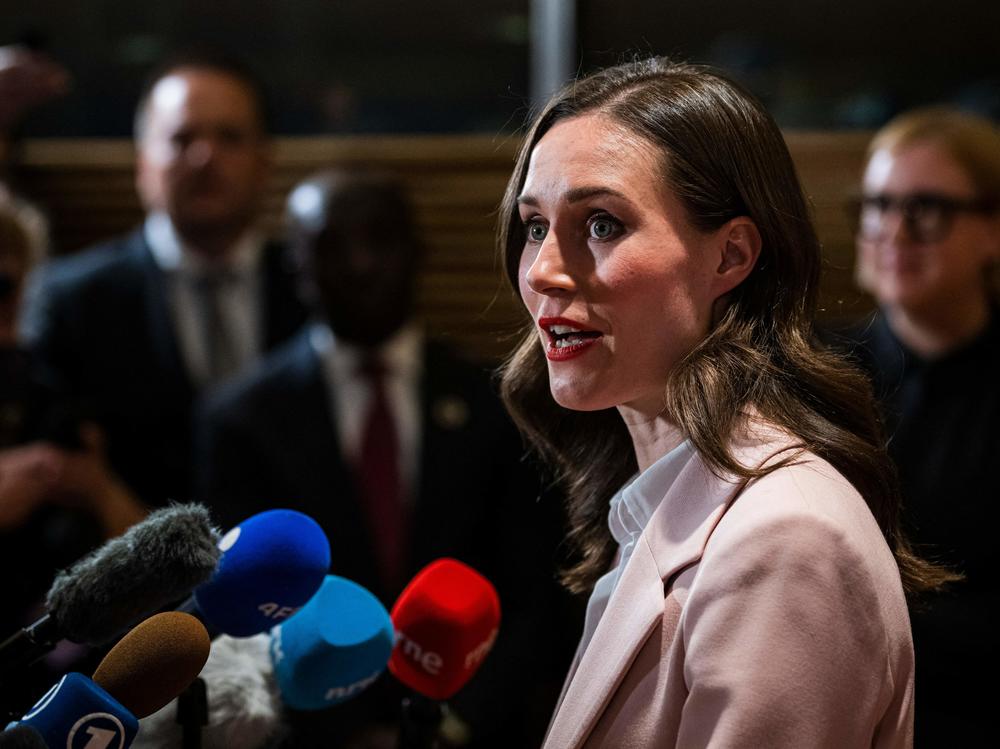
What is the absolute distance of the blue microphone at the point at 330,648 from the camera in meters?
1.26

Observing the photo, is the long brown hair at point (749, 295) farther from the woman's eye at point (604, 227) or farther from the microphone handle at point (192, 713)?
the microphone handle at point (192, 713)

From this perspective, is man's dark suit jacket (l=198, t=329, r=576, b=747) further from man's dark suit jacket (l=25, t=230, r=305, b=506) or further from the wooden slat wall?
the wooden slat wall

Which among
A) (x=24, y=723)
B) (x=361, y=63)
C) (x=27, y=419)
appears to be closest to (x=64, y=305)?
(x=27, y=419)

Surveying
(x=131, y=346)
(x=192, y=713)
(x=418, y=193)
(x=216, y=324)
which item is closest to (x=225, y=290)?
(x=216, y=324)

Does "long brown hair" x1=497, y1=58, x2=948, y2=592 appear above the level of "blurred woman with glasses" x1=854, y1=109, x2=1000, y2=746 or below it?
above

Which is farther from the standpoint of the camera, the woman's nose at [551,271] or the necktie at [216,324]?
the necktie at [216,324]

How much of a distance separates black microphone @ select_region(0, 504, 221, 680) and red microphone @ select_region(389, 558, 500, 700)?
1.03 feet

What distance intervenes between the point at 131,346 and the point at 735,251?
2.06m

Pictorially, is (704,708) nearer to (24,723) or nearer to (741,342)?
(741,342)

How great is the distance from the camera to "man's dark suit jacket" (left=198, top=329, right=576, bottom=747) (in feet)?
8.20

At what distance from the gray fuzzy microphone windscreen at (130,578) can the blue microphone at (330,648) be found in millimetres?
188

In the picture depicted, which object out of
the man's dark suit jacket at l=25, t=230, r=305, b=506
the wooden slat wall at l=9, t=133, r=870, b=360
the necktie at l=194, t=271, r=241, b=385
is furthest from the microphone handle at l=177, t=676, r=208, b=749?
the wooden slat wall at l=9, t=133, r=870, b=360

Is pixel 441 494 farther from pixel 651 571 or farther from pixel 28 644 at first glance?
pixel 28 644

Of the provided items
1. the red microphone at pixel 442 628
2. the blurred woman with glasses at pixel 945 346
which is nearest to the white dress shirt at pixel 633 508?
the red microphone at pixel 442 628
